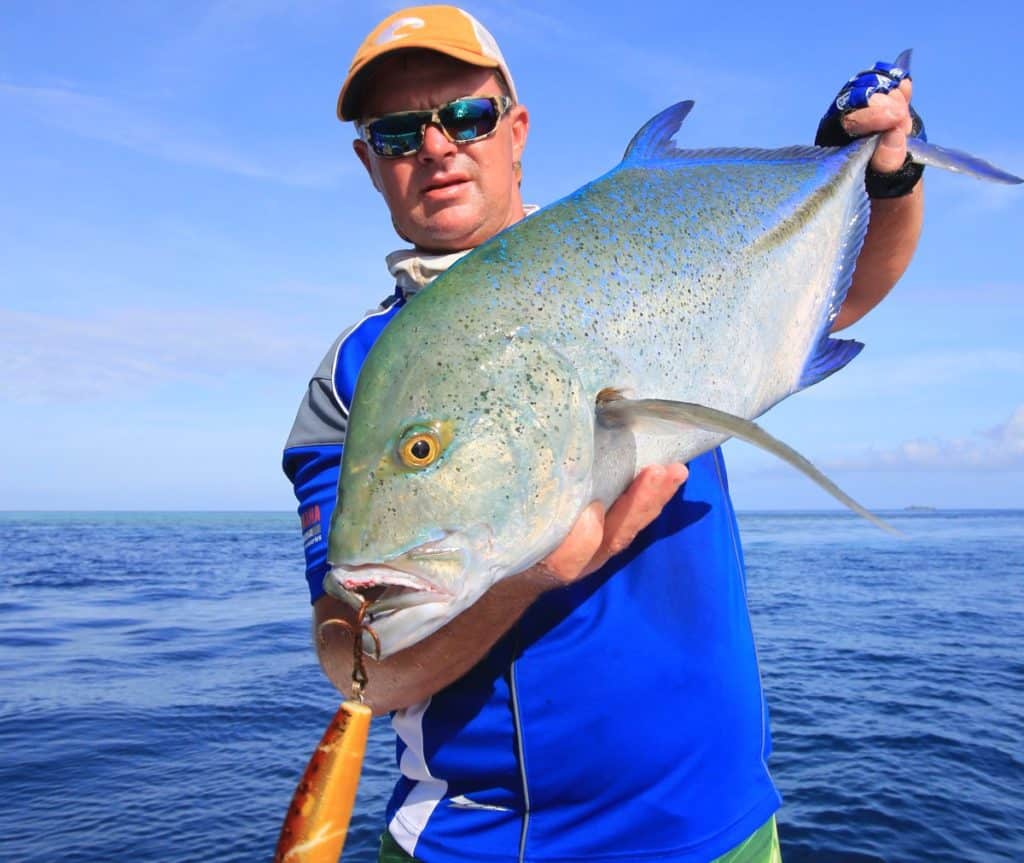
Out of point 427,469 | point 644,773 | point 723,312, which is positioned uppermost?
point 723,312

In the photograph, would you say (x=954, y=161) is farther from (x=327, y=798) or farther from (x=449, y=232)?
(x=327, y=798)

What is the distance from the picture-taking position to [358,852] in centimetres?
659

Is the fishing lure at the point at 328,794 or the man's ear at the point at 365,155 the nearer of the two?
the fishing lure at the point at 328,794

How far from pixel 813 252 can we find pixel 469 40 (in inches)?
46.2

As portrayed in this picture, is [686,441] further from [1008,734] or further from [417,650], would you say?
[1008,734]

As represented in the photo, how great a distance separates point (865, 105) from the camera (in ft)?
8.68

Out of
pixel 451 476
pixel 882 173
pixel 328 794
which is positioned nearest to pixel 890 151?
pixel 882 173

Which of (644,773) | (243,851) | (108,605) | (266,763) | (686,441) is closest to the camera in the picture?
(686,441)

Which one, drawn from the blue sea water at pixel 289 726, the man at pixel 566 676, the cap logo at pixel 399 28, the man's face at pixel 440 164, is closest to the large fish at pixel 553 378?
the man at pixel 566 676

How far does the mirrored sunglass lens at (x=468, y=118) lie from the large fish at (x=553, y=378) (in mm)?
453

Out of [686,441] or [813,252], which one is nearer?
[686,441]

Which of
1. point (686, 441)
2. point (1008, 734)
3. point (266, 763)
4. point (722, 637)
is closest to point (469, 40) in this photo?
point (686, 441)

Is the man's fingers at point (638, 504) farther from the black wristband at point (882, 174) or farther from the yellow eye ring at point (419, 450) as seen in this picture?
the black wristband at point (882, 174)

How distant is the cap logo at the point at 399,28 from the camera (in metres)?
2.50
